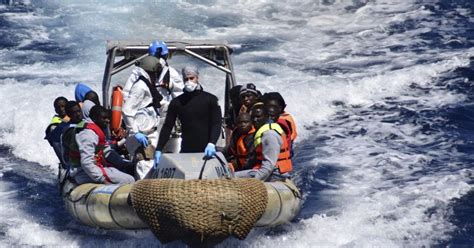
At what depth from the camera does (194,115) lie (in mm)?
8008

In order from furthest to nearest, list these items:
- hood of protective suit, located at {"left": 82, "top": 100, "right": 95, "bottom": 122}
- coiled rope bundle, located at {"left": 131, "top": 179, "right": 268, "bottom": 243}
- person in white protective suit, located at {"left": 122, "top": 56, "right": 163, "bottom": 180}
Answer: hood of protective suit, located at {"left": 82, "top": 100, "right": 95, "bottom": 122} → person in white protective suit, located at {"left": 122, "top": 56, "right": 163, "bottom": 180} → coiled rope bundle, located at {"left": 131, "top": 179, "right": 268, "bottom": 243}

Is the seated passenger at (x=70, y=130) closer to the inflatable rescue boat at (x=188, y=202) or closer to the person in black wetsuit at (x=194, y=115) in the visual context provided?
the inflatable rescue boat at (x=188, y=202)

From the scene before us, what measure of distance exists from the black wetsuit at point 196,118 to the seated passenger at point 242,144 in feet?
1.21

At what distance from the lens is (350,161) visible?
1123 cm

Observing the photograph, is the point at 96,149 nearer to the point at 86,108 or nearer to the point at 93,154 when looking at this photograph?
the point at 93,154

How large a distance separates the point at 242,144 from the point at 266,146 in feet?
1.71

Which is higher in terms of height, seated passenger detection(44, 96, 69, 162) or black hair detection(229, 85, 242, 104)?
black hair detection(229, 85, 242, 104)

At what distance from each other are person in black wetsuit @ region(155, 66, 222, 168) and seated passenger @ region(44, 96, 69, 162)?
167cm

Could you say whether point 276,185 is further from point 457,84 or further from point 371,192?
point 457,84

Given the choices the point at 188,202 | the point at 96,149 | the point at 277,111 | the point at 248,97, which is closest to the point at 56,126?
the point at 96,149

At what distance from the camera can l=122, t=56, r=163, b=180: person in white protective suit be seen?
8.79m

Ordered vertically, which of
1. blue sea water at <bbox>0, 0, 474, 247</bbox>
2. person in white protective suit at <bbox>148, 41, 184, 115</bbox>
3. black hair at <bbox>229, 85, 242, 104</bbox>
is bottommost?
blue sea water at <bbox>0, 0, 474, 247</bbox>

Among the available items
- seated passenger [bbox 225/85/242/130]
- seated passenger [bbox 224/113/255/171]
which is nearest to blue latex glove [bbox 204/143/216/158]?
seated passenger [bbox 224/113/255/171]

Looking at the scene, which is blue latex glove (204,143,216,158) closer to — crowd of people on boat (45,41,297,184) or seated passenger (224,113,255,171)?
crowd of people on boat (45,41,297,184)
